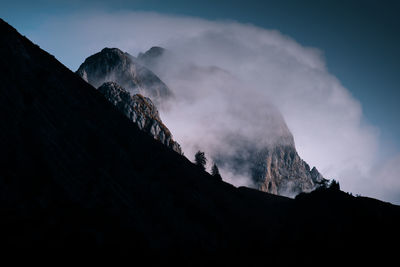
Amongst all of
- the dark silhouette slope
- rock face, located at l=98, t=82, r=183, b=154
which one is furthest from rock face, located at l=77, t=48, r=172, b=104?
the dark silhouette slope

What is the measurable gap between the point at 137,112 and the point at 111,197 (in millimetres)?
110832

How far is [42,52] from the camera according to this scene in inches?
1676

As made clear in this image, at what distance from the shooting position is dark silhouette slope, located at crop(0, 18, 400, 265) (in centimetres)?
2550

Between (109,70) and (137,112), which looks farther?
(109,70)

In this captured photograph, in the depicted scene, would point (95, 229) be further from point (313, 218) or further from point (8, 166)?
point (313, 218)

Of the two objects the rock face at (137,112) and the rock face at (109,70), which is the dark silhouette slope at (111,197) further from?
the rock face at (109,70)

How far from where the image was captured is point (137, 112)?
5394 inches

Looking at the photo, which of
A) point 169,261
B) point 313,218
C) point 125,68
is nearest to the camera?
point 169,261

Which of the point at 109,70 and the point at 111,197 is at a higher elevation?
the point at 109,70

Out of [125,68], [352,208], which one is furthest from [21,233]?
[125,68]

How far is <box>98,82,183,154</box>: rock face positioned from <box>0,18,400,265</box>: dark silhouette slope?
82573 mm

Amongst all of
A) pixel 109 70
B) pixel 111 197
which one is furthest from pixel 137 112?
pixel 111 197

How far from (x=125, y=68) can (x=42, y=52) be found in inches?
6358

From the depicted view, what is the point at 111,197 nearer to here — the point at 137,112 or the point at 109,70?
the point at 137,112
